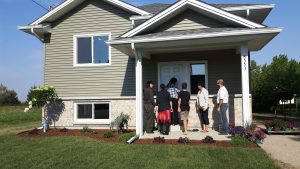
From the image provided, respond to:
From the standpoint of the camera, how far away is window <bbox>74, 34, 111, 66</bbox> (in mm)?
15734

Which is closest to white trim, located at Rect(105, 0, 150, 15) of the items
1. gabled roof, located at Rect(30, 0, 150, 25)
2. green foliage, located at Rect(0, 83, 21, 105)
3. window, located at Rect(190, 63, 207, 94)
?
gabled roof, located at Rect(30, 0, 150, 25)

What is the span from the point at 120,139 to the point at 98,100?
4.34m

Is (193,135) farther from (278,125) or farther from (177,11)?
(177,11)

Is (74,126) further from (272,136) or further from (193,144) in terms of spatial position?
(272,136)

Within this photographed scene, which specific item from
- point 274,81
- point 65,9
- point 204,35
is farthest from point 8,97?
point 204,35

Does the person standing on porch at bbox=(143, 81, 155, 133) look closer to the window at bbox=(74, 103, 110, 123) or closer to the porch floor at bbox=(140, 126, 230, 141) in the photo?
the porch floor at bbox=(140, 126, 230, 141)

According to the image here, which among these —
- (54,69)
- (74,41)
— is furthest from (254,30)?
(54,69)

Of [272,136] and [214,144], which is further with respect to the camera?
[272,136]

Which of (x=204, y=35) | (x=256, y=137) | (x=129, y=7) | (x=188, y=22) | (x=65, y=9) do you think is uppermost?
(x=65, y=9)

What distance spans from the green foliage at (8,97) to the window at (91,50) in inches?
2421

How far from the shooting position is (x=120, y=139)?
11.3m

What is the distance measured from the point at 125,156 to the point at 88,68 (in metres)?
7.81

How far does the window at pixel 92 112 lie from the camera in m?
15.3

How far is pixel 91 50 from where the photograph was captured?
15859 mm
